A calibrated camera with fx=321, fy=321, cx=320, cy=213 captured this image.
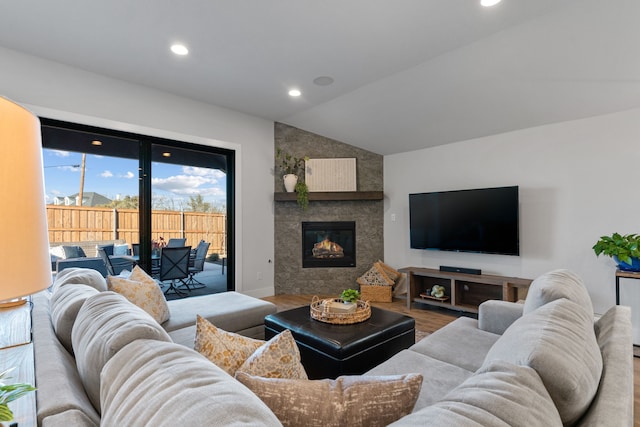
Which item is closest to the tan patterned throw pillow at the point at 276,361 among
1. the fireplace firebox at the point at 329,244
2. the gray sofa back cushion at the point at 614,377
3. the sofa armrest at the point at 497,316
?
the gray sofa back cushion at the point at 614,377

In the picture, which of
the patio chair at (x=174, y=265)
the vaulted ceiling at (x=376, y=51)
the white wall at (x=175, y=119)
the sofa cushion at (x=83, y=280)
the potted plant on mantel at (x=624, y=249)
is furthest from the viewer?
the patio chair at (x=174, y=265)

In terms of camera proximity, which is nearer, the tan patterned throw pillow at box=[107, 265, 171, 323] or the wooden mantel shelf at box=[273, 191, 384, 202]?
the tan patterned throw pillow at box=[107, 265, 171, 323]

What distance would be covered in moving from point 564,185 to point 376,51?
2575 millimetres

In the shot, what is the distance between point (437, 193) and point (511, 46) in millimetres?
1995

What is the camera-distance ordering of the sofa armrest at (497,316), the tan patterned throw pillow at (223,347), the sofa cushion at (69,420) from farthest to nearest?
the sofa armrest at (497,316) < the tan patterned throw pillow at (223,347) < the sofa cushion at (69,420)

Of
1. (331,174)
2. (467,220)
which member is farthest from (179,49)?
(467,220)

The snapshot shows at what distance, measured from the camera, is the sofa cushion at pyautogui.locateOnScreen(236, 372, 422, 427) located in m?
0.81

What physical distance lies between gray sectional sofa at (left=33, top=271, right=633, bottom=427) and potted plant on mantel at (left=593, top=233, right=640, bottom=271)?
1.91 metres

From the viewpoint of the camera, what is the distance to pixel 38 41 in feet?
9.16

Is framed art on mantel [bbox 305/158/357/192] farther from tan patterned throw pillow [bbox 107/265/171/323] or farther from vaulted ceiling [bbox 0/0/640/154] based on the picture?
tan patterned throw pillow [bbox 107/265/171/323]

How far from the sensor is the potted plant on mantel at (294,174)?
4859mm

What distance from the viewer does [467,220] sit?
4.06 metres

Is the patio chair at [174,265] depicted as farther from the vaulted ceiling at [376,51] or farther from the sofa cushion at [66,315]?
the sofa cushion at [66,315]

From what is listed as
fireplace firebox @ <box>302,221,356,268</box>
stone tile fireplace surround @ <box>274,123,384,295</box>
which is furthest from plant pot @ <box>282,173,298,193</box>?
fireplace firebox @ <box>302,221,356,268</box>
